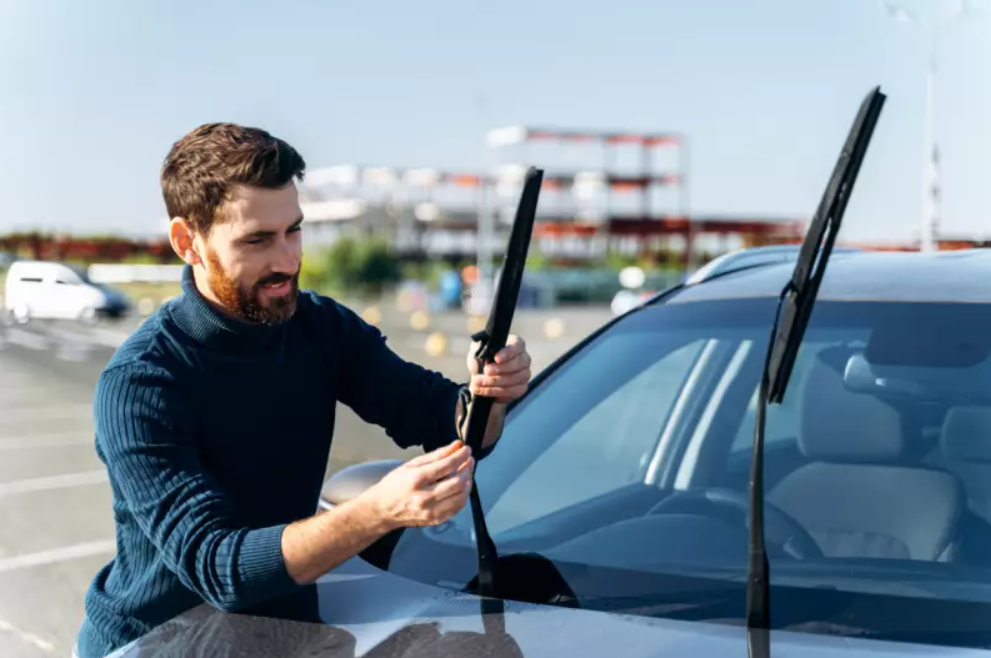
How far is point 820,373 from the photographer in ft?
9.42

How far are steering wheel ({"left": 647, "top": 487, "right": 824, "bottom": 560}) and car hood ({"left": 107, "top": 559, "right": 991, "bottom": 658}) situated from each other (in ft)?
1.59

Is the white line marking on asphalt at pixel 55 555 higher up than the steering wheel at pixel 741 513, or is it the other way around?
the steering wheel at pixel 741 513

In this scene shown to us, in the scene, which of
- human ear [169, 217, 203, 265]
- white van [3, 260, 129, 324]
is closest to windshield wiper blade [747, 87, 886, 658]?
human ear [169, 217, 203, 265]

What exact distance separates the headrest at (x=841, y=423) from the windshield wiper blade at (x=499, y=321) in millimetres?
992

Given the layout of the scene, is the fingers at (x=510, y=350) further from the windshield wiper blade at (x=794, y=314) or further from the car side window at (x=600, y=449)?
the car side window at (x=600, y=449)

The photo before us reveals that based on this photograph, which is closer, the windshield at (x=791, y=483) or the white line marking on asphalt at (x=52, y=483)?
the windshield at (x=791, y=483)

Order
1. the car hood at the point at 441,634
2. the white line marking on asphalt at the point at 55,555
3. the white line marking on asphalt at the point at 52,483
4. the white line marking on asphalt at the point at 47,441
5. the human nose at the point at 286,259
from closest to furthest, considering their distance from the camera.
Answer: the car hood at the point at 441,634 < the human nose at the point at 286,259 < the white line marking on asphalt at the point at 55,555 < the white line marking on asphalt at the point at 52,483 < the white line marking on asphalt at the point at 47,441

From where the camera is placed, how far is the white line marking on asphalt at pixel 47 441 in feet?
32.4

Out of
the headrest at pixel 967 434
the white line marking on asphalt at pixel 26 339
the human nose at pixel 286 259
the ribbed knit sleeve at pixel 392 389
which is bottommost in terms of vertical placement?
the white line marking on asphalt at pixel 26 339

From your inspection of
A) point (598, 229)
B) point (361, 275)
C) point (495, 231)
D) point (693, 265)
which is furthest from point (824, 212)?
point (598, 229)

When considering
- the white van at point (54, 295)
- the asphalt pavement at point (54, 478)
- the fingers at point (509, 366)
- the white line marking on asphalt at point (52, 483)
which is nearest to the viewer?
the fingers at point (509, 366)

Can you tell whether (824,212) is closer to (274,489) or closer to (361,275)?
(274,489)

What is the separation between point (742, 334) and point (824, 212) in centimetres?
91

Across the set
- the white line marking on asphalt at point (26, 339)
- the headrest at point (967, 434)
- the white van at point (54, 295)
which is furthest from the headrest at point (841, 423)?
the white line marking on asphalt at point (26, 339)
